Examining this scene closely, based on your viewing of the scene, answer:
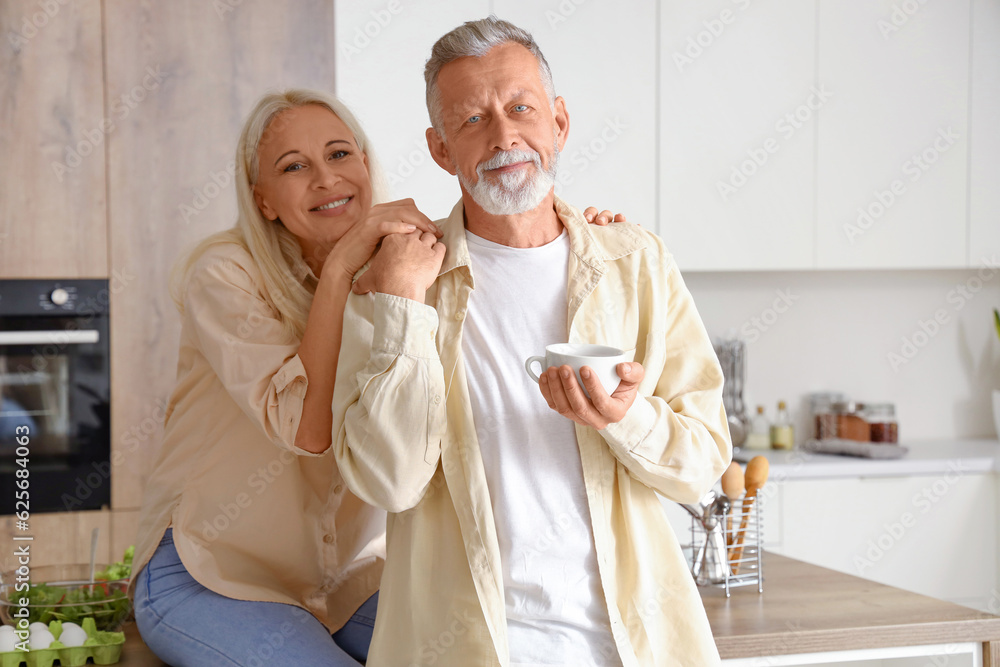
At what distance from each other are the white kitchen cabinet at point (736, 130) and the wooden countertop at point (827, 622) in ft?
6.07

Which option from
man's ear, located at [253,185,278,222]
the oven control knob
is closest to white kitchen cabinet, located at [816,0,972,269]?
man's ear, located at [253,185,278,222]

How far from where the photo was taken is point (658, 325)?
1.33 metres

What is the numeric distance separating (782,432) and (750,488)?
6.35ft

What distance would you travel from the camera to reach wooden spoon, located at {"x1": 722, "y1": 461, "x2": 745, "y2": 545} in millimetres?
1731

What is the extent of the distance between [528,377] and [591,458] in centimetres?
15

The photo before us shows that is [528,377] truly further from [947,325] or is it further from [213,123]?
[947,325]

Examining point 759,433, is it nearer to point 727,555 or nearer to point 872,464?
point 872,464

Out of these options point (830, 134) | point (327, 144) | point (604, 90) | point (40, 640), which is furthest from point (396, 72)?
point (40, 640)

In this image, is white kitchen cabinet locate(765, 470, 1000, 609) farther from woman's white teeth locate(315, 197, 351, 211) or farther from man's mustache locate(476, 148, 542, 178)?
man's mustache locate(476, 148, 542, 178)

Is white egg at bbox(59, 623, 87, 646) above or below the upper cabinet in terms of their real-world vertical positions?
below

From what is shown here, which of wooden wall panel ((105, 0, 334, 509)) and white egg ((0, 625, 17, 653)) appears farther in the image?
wooden wall panel ((105, 0, 334, 509))

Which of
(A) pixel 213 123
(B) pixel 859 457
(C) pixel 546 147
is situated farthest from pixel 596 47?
(C) pixel 546 147

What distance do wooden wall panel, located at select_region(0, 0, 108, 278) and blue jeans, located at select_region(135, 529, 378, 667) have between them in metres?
1.60

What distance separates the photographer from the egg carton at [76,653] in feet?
4.41
